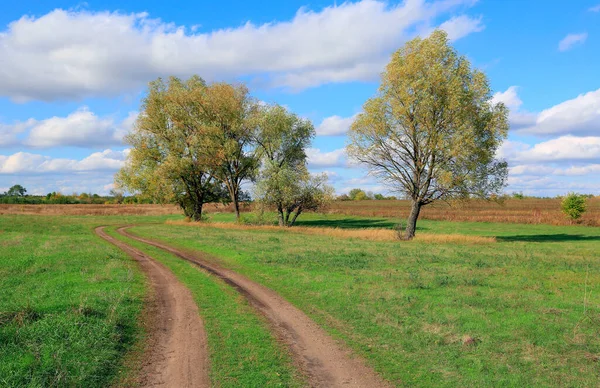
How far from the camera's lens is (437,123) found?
3912cm

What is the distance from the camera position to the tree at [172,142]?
187ft

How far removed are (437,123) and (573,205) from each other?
45.3 m

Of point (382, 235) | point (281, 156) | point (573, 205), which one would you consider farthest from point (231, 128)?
point (573, 205)

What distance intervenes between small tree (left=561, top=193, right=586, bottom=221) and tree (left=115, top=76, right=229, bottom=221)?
57.1 meters

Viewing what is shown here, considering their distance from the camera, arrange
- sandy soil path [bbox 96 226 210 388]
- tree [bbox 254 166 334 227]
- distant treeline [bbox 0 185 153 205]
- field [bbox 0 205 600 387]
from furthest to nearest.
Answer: distant treeline [bbox 0 185 153 205]
tree [bbox 254 166 334 227]
field [bbox 0 205 600 387]
sandy soil path [bbox 96 226 210 388]

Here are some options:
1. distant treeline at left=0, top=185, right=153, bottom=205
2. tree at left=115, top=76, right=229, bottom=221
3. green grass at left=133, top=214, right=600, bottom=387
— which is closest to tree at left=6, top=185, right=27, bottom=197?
distant treeline at left=0, top=185, right=153, bottom=205

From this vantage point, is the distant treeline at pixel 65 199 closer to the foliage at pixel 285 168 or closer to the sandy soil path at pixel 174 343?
the foliage at pixel 285 168

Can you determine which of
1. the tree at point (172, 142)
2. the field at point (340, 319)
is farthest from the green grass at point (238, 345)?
the tree at point (172, 142)

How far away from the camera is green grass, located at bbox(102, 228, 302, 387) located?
8.20 meters

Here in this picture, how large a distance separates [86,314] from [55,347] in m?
2.78

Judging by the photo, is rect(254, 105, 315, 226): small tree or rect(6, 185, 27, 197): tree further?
rect(6, 185, 27, 197): tree

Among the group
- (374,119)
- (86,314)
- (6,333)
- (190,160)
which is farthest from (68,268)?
(190,160)

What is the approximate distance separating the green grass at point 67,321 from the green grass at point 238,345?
6.52 ft

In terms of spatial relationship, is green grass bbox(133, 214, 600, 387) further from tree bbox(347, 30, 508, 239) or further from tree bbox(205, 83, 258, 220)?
tree bbox(205, 83, 258, 220)
